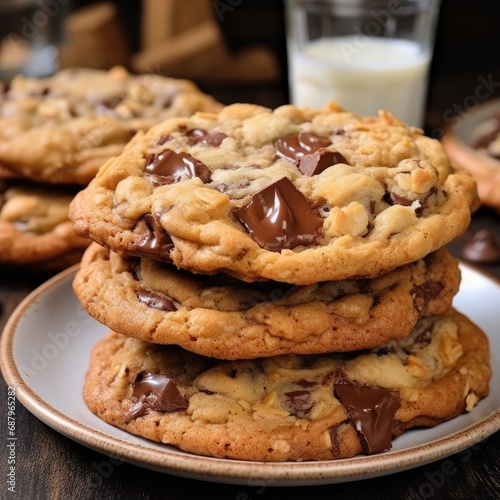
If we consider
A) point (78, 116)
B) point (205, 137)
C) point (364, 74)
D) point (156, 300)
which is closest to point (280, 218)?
point (156, 300)

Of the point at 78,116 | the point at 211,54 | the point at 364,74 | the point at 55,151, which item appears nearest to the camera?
the point at 55,151

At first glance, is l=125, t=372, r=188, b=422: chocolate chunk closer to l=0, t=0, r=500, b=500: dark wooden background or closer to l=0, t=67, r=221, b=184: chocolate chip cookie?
l=0, t=0, r=500, b=500: dark wooden background

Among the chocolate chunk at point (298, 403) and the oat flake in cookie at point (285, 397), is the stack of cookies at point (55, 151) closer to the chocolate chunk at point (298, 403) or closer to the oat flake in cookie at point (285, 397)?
the oat flake in cookie at point (285, 397)

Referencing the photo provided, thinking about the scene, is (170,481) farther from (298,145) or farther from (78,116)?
(78,116)

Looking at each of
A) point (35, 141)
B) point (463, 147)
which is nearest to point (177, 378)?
point (35, 141)

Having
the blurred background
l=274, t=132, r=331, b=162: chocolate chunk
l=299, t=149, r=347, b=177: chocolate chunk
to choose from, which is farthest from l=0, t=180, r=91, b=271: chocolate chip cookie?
the blurred background

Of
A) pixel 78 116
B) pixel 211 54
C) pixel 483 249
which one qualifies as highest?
pixel 78 116

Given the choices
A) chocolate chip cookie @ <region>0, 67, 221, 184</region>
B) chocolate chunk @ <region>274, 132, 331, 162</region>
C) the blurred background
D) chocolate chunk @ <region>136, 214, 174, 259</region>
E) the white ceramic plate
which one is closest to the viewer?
the white ceramic plate
